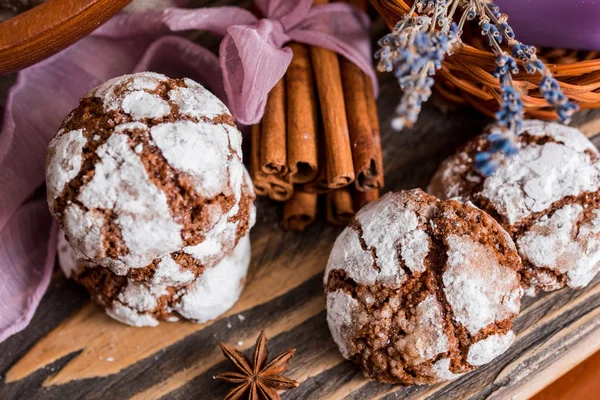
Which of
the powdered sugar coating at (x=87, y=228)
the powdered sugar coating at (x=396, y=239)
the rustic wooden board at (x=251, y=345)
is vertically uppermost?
the powdered sugar coating at (x=396, y=239)

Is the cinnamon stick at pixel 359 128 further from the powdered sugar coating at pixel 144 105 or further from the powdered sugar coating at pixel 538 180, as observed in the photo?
the powdered sugar coating at pixel 144 105

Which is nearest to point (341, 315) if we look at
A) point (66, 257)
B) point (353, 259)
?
point (353, 259)

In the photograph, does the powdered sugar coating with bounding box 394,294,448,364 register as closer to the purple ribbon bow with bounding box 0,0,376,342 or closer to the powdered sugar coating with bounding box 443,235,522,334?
the powdered sugar coating with bounding box 443,235,522,334

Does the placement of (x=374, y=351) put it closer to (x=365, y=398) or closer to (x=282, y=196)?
(x=365, y=398)

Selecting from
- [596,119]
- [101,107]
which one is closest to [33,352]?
[101,107]

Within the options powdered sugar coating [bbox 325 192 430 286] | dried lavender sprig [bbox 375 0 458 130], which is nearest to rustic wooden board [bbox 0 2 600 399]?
powdered sugar coating [bbox 325 192 430 286]

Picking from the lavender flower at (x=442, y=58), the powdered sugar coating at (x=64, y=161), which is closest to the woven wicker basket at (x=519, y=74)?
the lavender flower at (x=442, y=58)
